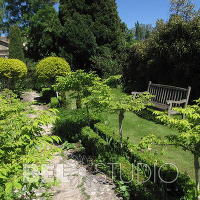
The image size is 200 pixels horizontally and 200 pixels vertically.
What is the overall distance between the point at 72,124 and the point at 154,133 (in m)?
2.63

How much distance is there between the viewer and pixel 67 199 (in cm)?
419

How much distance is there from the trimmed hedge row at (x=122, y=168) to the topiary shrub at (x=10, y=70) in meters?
9.02

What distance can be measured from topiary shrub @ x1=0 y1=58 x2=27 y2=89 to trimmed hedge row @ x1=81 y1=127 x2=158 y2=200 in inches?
355

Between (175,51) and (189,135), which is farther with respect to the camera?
(175,51)

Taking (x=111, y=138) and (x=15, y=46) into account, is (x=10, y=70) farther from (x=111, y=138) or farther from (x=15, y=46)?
(x=111, y=138)

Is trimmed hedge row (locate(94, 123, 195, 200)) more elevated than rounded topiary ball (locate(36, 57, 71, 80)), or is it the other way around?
rounded topiary ball (locate(36, 57, 71, 80))

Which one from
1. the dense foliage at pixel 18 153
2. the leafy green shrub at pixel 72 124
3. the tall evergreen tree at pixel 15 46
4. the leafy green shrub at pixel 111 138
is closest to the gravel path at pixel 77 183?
the leafy green shrub at pixel 111 138

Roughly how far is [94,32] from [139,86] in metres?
6.26

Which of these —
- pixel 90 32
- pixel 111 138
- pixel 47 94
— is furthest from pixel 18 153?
pixel 90 32

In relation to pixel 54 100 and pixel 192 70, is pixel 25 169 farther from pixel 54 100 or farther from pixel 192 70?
pixel 192 70

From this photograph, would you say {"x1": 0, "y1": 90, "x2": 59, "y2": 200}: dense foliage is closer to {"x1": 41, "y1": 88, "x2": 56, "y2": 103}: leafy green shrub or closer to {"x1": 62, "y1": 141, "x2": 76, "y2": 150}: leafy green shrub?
{"x1": 62, "y1": 141, "x2": 76, "y2": 150}: leafy green shrub

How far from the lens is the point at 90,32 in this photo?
661 inches

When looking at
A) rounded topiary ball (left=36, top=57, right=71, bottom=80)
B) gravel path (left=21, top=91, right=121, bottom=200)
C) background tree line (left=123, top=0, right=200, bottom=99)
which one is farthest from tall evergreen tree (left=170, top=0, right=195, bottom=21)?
gravel path (left=21, top=91, right=121, bottom=200)

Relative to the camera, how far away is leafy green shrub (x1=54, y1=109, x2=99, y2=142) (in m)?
6.93
